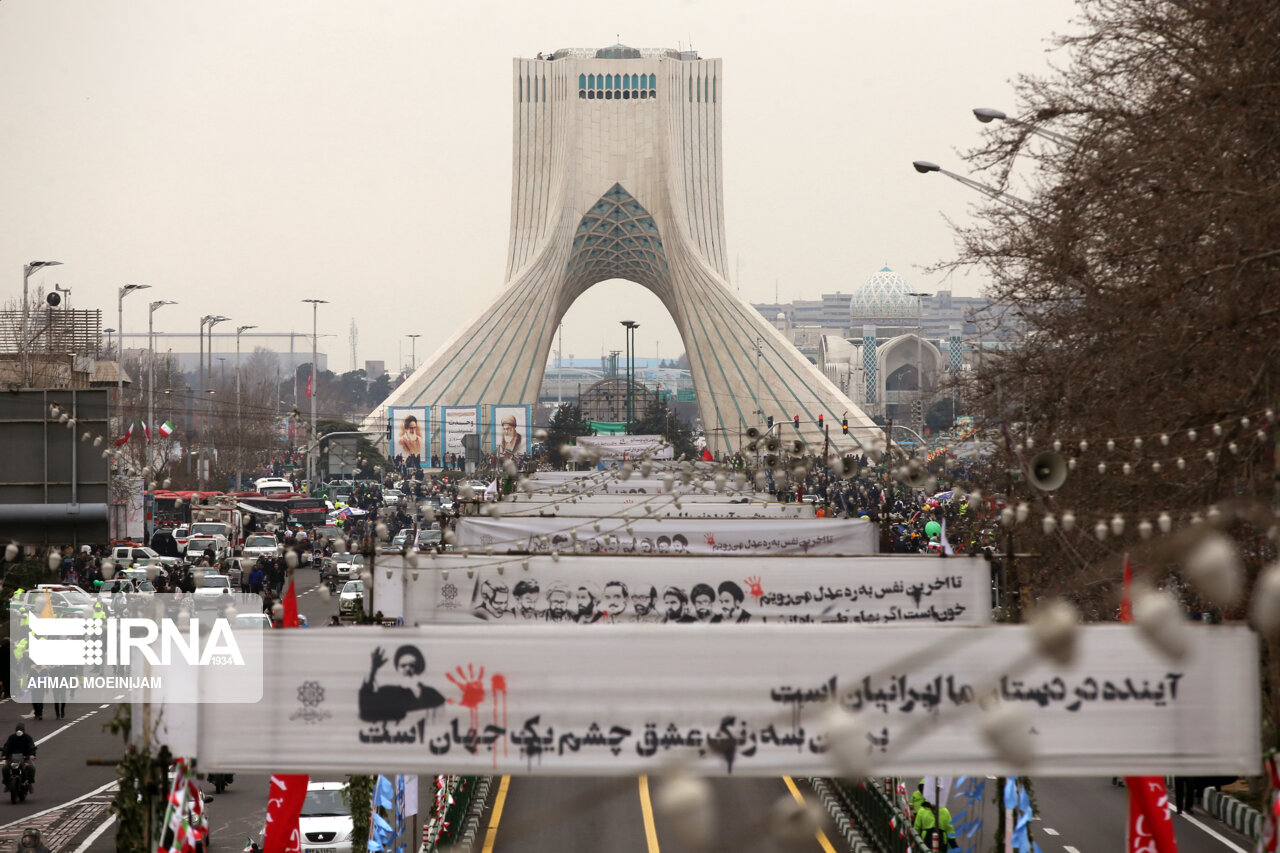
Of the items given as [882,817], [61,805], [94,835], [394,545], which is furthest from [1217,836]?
[394,545]

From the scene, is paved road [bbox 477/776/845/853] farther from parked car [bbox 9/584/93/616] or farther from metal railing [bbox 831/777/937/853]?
parked car [bbox 9/584/93/616]

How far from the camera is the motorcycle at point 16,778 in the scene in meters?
15.3

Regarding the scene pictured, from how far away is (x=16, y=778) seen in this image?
15.4m

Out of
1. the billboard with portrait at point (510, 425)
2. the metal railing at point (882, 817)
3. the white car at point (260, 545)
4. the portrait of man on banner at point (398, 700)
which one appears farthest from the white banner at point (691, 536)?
the billboard with portrait at point (510, 425)

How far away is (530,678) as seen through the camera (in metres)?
6.09

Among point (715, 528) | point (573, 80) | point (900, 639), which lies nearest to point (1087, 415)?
point (715, 528)

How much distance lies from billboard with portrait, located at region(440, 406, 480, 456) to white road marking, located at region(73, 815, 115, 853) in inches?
1555

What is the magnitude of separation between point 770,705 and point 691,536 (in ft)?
31.8

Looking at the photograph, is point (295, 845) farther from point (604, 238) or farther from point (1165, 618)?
point (604, 238)

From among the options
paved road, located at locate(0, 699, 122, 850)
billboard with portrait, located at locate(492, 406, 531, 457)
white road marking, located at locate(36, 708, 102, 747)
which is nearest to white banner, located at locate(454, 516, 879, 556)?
paved road, located at locate(0, 699, 122, 850)

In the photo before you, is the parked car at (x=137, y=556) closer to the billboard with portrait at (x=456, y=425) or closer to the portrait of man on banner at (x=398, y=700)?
the billboard with portrait at (x=456, y=425)

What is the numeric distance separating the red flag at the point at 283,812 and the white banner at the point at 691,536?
20.3 feet

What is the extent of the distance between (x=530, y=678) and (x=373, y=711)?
0.72m

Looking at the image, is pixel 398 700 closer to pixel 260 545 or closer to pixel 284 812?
pixel 284 812
